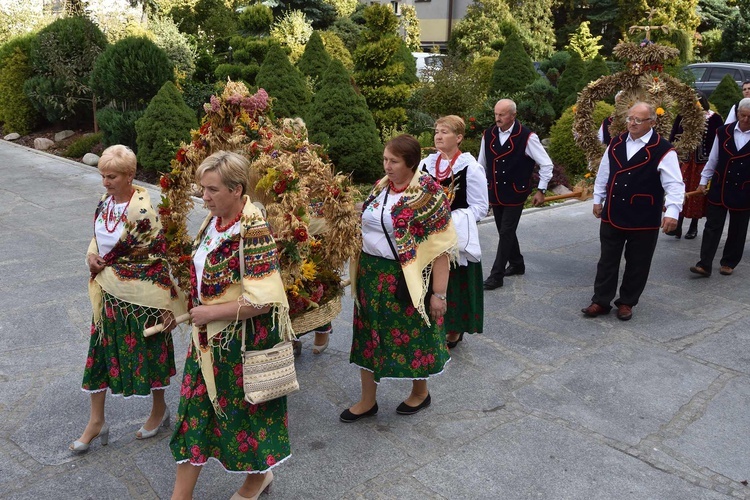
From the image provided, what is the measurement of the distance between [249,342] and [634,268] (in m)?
3.94

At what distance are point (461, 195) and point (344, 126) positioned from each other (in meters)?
6.08

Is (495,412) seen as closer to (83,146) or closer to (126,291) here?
(126,291)

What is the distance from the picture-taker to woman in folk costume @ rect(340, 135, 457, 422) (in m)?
3.72

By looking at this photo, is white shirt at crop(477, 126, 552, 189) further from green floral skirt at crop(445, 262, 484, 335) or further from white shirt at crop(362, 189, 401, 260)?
white shirt at crop(362, 189, 401, 260)

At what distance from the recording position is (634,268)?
580cm

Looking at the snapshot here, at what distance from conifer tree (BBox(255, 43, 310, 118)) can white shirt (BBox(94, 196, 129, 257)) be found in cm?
848

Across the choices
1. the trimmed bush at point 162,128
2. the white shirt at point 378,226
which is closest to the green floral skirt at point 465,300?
the white shirt at point 378,226

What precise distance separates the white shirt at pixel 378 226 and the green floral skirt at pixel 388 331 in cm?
5

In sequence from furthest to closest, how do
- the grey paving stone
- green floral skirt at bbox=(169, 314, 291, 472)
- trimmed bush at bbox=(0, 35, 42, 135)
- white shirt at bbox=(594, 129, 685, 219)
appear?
trimmed bush at bbox=(0, 35, 42, 135)
white shirt at bbox=(594, 129, 685, 219)
the grey paving stone
green floral skirt at bbox=(169, 314, 291, 472)

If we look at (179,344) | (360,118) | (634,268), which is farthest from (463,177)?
(360,118)

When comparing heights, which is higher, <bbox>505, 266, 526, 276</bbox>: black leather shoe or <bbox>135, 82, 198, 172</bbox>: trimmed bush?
<bbox>135, 82, 198, 172</bbox>: trimmed bush

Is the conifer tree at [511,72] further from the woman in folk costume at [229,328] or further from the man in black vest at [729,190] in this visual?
the woman in folk costume at [229,328]

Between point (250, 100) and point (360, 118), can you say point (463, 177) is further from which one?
point (360, 118)

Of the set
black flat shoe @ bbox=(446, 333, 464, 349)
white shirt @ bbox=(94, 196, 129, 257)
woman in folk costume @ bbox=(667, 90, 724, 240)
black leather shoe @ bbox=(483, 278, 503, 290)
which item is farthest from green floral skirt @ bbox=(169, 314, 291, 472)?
woman in folk costume @ bbox=(667, 90, 724, 240)
